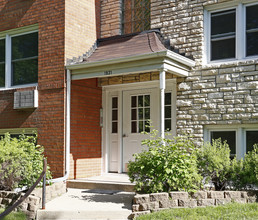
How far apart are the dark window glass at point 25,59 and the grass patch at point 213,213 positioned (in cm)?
576

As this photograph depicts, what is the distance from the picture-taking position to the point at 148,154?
290 inches

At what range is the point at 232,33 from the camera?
29.4ft

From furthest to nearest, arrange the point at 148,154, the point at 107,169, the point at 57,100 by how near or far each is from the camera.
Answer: the point at 107,169 → the point at 57,100 → the point at 148,154

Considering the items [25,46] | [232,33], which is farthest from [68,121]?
[232,33]

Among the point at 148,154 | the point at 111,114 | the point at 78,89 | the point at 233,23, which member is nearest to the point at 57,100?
the point at 78,89

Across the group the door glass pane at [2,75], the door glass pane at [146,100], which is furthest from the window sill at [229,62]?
the door glass pane at [2,75]

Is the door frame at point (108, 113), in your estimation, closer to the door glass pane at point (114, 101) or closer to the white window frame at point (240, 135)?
the door glass pane at point (114, 101)

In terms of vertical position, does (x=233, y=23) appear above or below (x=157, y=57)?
above

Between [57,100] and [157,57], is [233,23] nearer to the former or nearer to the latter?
[157,57]

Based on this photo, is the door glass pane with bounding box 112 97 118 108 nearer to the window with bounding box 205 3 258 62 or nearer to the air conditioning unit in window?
the air conditioning unit in window

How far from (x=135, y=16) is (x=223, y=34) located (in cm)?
277

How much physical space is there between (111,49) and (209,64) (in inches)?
98.9

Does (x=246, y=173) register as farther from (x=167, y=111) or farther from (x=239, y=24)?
(x=239, y=24)

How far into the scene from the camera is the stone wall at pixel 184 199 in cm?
675
